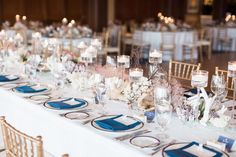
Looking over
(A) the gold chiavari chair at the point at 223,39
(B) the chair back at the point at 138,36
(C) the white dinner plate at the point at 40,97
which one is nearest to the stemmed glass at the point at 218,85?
(C) the white dinner plate at the point at 40,97

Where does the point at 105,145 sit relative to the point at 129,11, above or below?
below

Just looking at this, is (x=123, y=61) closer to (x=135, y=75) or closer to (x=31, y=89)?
(x=135, y=75)

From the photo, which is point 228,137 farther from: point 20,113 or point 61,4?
point 61,4

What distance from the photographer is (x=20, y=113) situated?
9.62 feet

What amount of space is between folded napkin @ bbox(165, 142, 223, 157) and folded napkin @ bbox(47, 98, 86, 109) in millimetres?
955

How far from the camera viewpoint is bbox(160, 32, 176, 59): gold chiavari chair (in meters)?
8.78

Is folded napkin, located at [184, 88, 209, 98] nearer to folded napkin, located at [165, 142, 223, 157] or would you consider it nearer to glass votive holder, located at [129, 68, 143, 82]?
glass votive holder, located at [129, 68, 143, 82]

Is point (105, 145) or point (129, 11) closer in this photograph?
point (105, 145)

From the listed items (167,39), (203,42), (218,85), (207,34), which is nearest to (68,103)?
(218,85)

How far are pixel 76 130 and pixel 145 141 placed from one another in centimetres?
49

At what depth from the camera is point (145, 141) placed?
203cm

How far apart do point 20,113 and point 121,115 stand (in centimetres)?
98

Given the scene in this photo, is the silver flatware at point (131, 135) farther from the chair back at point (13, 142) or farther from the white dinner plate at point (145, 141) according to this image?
the chair back at point (13, 142)

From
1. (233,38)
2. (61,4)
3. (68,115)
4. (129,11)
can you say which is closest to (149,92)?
(68,115)
